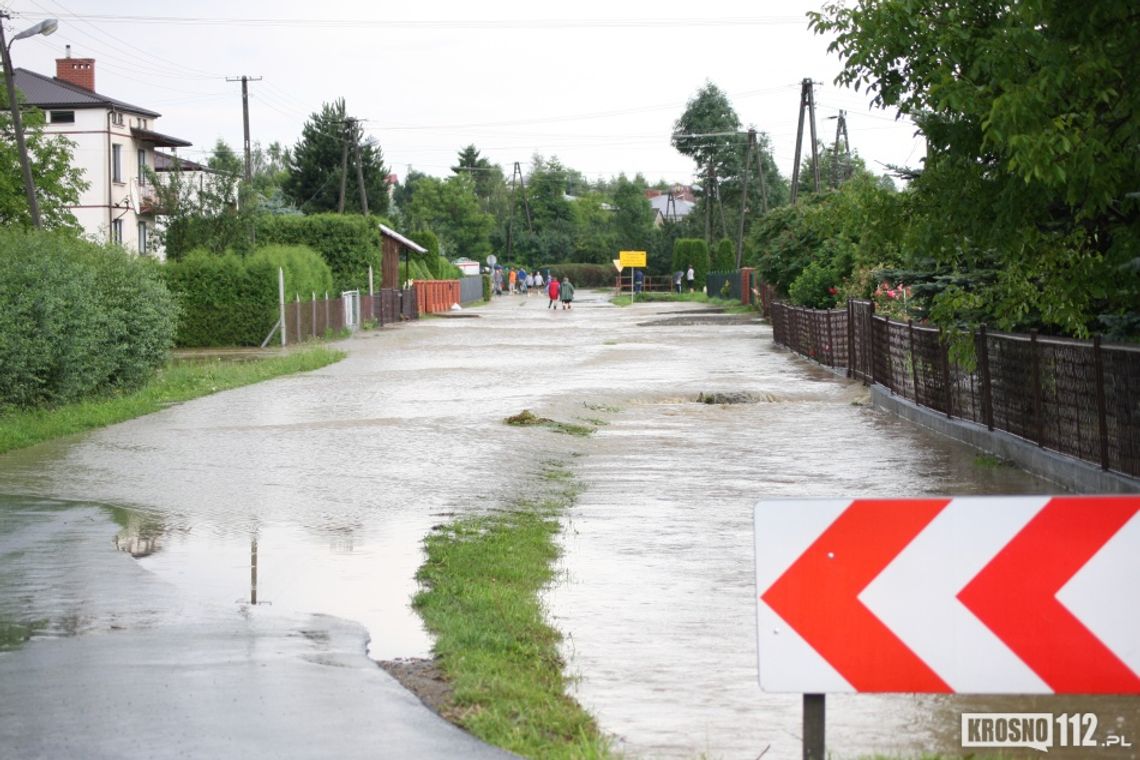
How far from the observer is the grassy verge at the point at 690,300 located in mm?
67387

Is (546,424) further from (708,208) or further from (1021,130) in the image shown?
(708,208)

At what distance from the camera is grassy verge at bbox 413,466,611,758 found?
604cm

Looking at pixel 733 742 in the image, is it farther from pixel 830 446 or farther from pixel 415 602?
pixel 830 446

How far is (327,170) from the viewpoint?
87062 millimetres

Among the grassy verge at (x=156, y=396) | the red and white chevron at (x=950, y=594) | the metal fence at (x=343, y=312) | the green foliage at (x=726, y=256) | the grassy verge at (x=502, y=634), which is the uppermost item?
the green foliage at (x=726, y=256)

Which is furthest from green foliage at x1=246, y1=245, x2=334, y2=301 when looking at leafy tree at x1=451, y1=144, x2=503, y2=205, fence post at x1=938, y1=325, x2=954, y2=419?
leafy tree at x1=451, y1=144, x2=503, y2=205

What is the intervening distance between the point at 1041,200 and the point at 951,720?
16.7 feet

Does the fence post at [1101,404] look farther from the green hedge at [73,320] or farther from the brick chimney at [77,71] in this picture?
the brick chimney at [77,71]

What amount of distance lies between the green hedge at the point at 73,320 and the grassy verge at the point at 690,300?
42.1 m

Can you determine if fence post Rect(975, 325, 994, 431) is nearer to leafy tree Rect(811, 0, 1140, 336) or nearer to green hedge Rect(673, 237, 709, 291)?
leafy tree Rect(811, 0, 1140, 336)

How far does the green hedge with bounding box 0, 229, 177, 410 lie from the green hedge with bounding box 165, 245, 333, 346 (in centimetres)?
1624

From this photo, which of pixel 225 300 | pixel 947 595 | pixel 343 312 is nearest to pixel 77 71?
pixel 343 312

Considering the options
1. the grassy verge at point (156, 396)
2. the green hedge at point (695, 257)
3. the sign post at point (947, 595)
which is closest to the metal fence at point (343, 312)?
the grassy verge at point (156, 396)

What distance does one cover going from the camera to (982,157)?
35.8 feet
